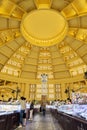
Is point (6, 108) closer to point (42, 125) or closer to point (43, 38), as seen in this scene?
point (42, 125)

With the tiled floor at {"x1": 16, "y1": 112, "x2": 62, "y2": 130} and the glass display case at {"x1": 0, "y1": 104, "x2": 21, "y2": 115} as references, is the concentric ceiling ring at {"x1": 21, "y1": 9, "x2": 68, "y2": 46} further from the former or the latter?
the glass display case at {"x1": 0, "y1": 104, "x2": 21, "y2": 115}

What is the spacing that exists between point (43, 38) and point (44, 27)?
246 centimetres

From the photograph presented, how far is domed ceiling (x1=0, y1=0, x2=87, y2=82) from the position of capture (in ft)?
58.4

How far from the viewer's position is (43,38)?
77.3 ft

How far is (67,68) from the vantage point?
26.8 meters

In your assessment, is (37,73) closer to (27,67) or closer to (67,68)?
(27,67)

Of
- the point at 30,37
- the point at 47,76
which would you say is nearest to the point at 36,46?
the point at 30,37

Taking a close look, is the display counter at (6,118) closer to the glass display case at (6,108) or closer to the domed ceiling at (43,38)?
the glass display case at (6,108)

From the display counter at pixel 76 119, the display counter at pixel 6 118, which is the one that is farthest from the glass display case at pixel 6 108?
the display counter at pixel 76 119

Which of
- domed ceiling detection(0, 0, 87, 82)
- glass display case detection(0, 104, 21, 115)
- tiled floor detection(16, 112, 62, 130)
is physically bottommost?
tiled floor detection(16, 112, 62, 130)

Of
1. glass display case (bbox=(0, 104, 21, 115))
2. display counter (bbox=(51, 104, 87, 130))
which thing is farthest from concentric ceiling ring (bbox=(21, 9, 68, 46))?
display counter (bbox=(51, 104, 87, 130))

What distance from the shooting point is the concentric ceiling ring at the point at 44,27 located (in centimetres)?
1923

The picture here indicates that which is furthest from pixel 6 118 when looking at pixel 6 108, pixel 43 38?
pixel 43 38

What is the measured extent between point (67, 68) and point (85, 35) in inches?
276
